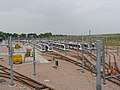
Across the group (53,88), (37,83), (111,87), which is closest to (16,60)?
(37,83)

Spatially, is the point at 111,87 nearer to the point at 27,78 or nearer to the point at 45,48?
the point at 27,78

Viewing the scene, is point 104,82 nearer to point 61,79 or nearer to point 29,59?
point 61,79

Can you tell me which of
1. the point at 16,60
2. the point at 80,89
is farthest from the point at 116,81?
the point at 16,60

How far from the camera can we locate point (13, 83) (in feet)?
38.9

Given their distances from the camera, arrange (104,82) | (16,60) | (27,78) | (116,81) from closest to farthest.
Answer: (104,82)
(116,81)
(27,78)
(16,60)

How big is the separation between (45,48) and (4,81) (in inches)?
844

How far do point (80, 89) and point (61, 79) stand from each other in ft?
8.20

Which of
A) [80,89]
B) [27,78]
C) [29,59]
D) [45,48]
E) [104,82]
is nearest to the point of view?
[80,89]

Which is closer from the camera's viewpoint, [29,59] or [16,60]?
[16,60]

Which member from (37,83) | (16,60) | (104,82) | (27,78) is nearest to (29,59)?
(16,60)

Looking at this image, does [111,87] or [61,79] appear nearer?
[111,87]

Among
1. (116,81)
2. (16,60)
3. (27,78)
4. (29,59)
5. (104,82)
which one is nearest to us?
(104,82)

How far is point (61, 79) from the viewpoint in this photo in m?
12.8

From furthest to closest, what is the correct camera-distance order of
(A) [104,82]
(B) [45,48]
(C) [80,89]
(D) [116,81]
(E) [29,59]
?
1. (B) [45,48]
2. (E) [29,59]
3. (D) [116,81]
4. (A) [104,82]
5. (C) [80,89]
